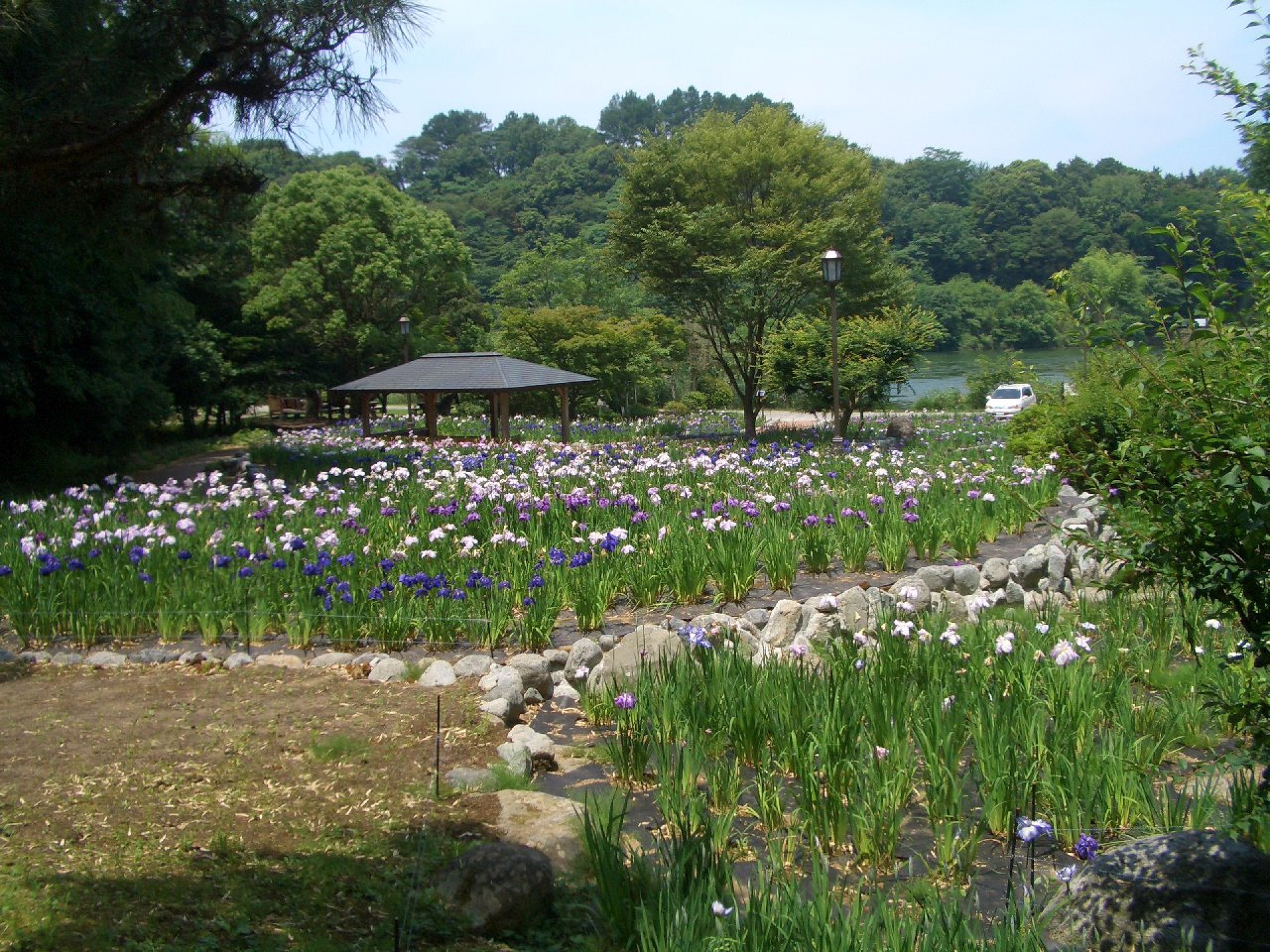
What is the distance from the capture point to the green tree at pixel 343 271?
29.1m

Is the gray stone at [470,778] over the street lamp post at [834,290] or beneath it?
beneath

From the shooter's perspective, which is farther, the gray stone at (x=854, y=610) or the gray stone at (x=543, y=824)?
the gray stone at (x=854, y=610)

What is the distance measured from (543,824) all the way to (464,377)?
15877 mm

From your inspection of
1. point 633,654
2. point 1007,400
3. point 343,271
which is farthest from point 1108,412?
point 343,271

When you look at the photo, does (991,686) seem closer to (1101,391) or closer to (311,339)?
A: (1101,391)

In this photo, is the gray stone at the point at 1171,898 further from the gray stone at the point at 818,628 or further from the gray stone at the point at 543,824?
the gray stone at the point at 818,628

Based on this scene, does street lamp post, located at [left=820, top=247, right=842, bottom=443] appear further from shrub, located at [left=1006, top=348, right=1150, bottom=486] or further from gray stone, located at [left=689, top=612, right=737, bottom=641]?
shrub, located at [left=1006, top=348, right=1150, bottom=486]

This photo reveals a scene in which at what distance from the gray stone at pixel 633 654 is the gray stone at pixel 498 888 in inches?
75.2

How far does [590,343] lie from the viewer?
2753cm

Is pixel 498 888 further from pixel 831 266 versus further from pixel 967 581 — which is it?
pixel 831 266

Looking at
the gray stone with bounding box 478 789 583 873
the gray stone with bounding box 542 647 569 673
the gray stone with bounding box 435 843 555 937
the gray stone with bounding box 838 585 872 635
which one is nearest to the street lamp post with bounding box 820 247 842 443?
the gray stone with bounding box 838 585 872 635

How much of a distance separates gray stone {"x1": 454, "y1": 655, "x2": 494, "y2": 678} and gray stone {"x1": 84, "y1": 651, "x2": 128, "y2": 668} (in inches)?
83.9

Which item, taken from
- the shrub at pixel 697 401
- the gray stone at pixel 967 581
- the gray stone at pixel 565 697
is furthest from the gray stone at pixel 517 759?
the shrub at pixel 697 401

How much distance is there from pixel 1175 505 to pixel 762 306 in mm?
20697
